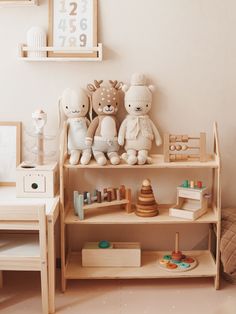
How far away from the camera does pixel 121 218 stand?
2707mm

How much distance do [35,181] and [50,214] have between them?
0.30 meters

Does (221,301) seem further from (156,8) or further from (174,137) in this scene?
(156,8)

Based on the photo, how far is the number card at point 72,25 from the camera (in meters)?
2.74

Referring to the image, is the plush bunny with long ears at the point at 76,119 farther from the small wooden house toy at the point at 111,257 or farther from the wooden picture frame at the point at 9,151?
the small wooden house toy at the point at 111,257

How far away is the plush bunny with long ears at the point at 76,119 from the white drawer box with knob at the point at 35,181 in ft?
0.54

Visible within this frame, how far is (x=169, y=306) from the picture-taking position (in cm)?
257

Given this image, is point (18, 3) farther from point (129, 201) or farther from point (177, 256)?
Result: point (177, 256)

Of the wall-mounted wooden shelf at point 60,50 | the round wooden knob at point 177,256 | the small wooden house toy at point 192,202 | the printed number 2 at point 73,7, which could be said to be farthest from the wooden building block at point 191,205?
the printed number 2 at point 73,7

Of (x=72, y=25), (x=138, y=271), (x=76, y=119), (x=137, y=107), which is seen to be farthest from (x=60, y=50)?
(x=138, y=271)

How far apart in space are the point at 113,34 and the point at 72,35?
0.71ft

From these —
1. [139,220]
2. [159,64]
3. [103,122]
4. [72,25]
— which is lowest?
[139,220]

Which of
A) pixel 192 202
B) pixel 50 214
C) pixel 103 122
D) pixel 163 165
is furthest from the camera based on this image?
pixel 192 202

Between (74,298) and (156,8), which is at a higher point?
(156,8)

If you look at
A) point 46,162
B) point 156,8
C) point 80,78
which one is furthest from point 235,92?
point 46,162
